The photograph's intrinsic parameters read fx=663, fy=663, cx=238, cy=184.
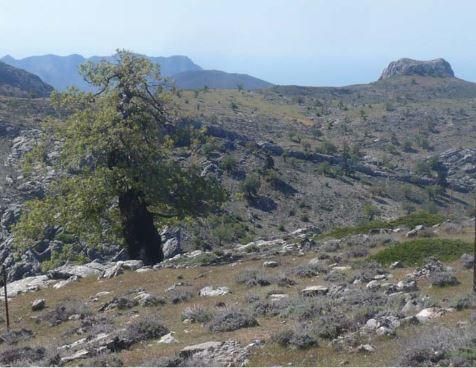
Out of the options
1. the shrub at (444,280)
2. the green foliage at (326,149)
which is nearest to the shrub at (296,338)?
the shrub at (444,280)

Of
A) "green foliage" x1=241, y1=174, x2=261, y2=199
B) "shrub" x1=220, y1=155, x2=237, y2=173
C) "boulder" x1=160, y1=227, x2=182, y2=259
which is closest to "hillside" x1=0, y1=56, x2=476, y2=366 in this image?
"boulder" x1=160, y1=227, x2=182, y2=259

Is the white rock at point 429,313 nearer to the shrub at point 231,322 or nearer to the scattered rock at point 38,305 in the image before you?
the shrub at point 231,322

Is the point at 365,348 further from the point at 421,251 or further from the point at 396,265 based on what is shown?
the point at 421,251

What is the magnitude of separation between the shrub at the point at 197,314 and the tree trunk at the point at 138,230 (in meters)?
11.1

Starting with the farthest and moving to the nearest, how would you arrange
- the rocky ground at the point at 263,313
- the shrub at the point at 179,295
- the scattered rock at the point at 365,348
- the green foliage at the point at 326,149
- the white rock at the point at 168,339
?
the green foliage at the point at 326,149 → the shrub at the point at 179,295 → the white rock at the point at 168,339 → the rocky ground at the point at 263,313 → the scattered rock at the point at 365,348

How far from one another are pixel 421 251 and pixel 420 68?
175760mm

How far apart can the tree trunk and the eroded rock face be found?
166 m

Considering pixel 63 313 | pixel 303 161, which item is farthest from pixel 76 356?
pixel 303 161

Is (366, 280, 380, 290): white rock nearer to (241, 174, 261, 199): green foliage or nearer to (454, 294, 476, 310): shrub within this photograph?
(454, 294, 476, 310): shrub

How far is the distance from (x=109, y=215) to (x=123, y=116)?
13.1 ft

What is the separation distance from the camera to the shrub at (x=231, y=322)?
11866mm

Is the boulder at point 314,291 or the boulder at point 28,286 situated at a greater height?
the boulder at point 314,291

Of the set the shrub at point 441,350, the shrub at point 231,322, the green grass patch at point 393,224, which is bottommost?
the green grass patch at point 393,224

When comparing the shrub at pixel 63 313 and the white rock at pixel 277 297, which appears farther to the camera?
the shrub at pixel 63 313
